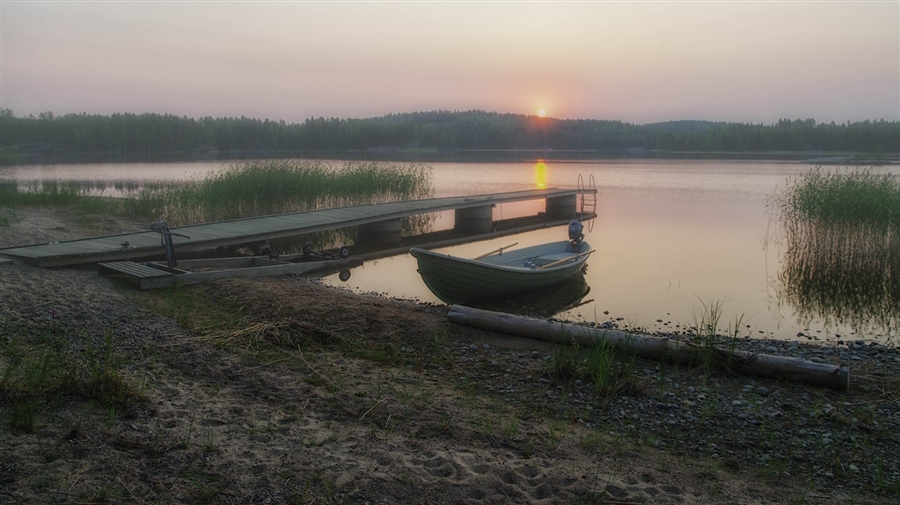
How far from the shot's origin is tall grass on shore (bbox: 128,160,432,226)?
1739 cm

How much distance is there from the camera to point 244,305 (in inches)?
316

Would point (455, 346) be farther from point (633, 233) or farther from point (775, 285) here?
point (633, 233)

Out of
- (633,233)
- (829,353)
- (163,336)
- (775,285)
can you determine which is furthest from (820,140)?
(163,336)

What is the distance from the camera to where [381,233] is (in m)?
16.6

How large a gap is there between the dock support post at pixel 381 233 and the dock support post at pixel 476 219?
3.50 meters

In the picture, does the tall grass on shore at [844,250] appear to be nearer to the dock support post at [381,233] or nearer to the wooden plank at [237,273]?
the wooden plank at [237,273]

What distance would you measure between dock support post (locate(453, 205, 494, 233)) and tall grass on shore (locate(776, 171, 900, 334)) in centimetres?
831

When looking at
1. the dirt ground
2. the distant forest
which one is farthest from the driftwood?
the distant forest

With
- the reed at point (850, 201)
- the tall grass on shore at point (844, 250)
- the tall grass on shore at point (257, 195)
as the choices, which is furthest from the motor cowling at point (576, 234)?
the tall grass on shore at point (257, 195)

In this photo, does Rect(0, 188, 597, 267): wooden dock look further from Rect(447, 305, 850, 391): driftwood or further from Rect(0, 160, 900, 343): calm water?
Rect(447, 305, 850, 391): driftwood

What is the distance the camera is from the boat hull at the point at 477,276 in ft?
30.1

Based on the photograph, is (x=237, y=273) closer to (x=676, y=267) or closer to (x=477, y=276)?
(x=477, y=276)

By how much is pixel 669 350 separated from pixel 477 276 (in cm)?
355

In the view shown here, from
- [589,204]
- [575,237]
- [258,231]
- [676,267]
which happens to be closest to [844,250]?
[676,267]
